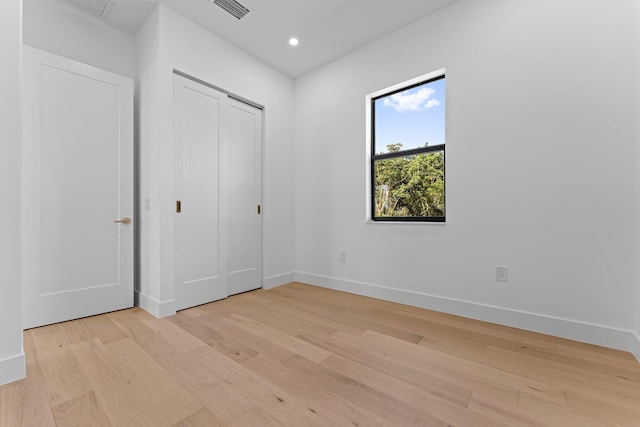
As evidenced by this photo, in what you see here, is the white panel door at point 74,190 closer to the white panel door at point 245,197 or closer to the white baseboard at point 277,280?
the white panel door at point 245,197

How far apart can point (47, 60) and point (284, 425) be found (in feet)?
10.9

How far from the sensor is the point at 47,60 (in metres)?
2.32

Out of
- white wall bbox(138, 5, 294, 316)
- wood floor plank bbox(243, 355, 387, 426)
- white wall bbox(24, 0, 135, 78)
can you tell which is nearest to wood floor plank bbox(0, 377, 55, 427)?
wood floor plank bbox(243, 355, 387, 426)

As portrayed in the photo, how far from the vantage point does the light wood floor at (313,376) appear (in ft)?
4.10

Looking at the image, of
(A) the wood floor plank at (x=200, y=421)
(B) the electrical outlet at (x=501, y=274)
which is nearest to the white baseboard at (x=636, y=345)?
(B) the electrical outlet at (x=501, y=274)

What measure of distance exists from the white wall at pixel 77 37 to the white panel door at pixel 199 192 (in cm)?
80

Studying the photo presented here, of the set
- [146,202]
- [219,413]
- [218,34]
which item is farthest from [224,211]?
[219,413]

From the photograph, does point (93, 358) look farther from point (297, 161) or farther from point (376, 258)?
point (297, 161)

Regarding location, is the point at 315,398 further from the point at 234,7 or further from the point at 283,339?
the point at 234,7

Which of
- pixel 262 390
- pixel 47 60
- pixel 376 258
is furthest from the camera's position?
pixel 376 258

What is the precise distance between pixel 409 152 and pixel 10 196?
314 cm

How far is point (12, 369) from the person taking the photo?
1491 millimetres

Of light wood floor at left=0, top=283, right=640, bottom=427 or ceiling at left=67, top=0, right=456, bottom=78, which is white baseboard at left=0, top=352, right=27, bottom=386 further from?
ceiling at left=67, top=0, right=456, bottom=78

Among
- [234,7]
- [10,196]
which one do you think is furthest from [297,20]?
[10,196]
